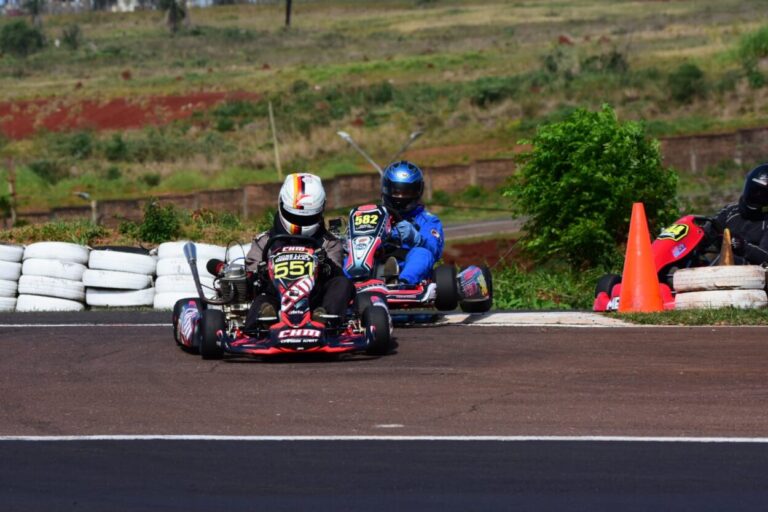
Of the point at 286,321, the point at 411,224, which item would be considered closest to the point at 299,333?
the point at 286,321

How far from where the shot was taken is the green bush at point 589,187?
19.8m

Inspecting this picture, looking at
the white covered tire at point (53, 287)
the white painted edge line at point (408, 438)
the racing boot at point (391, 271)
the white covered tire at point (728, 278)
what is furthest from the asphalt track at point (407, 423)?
the white covered tire at point (53, 287)

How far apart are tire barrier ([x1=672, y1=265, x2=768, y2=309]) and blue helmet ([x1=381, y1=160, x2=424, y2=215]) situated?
102 inches

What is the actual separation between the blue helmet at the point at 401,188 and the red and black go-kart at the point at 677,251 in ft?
6.45

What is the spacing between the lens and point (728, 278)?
42.9 feet

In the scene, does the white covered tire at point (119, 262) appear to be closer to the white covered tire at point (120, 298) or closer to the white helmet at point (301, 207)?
the white covered tire at point (120, 298)

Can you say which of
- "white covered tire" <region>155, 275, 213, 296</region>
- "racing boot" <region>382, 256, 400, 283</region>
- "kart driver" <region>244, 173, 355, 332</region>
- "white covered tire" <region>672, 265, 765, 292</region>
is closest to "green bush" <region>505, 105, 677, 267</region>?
"white covered tire" <region>155, 275, 213, 296</region>

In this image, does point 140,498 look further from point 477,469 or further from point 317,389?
point 317,389

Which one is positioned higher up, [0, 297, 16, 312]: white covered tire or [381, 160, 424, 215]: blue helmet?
[381, 160, 424, 215]: blue helmet

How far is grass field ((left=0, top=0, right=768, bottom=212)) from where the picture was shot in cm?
6219

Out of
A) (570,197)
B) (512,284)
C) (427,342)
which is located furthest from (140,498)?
(570,197)

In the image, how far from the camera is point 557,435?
772cm

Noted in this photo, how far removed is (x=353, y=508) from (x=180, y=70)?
9453 centimetres

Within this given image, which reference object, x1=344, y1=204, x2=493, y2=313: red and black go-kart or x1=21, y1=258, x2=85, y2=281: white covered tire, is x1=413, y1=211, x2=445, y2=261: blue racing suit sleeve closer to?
x1=344, y1=204, x2=493, y2=313: red and black go-kart
